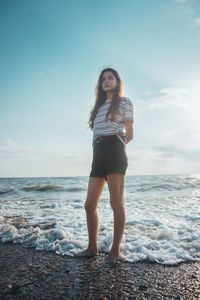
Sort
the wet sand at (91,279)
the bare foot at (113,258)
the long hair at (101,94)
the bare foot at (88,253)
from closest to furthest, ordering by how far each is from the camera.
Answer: the wet sand at (91,279)
the bare foot at (113,258)
the bare foot at (88,253)
the long hair at (101,94)

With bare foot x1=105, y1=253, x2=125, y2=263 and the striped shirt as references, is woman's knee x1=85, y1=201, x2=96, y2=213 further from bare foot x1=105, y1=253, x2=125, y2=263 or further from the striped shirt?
the striped shirt

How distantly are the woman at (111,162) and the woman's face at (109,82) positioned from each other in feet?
0.58

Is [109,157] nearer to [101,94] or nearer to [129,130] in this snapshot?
[129,130]

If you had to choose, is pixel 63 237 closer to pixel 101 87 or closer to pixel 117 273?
pixel 117 273

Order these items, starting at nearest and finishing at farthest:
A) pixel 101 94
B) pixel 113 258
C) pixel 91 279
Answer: pixel 91 279 < pixel 113 258 < pixel 101 94

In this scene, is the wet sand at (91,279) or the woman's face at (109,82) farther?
the woman's face at (109,82)

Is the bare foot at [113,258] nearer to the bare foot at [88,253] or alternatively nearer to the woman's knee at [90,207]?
the bare foot at [88,253]

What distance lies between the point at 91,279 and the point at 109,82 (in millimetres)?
2321

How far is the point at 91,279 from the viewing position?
74.0 inches

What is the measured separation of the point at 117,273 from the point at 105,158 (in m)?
1.20

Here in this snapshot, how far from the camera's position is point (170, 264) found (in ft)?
7.48

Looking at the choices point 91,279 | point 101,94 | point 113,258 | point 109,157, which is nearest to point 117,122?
point 109,157

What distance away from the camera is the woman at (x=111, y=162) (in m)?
2.49

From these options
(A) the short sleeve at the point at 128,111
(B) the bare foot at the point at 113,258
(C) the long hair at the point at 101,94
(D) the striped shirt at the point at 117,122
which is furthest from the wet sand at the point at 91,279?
(C) the long hair at the point at 101,94
